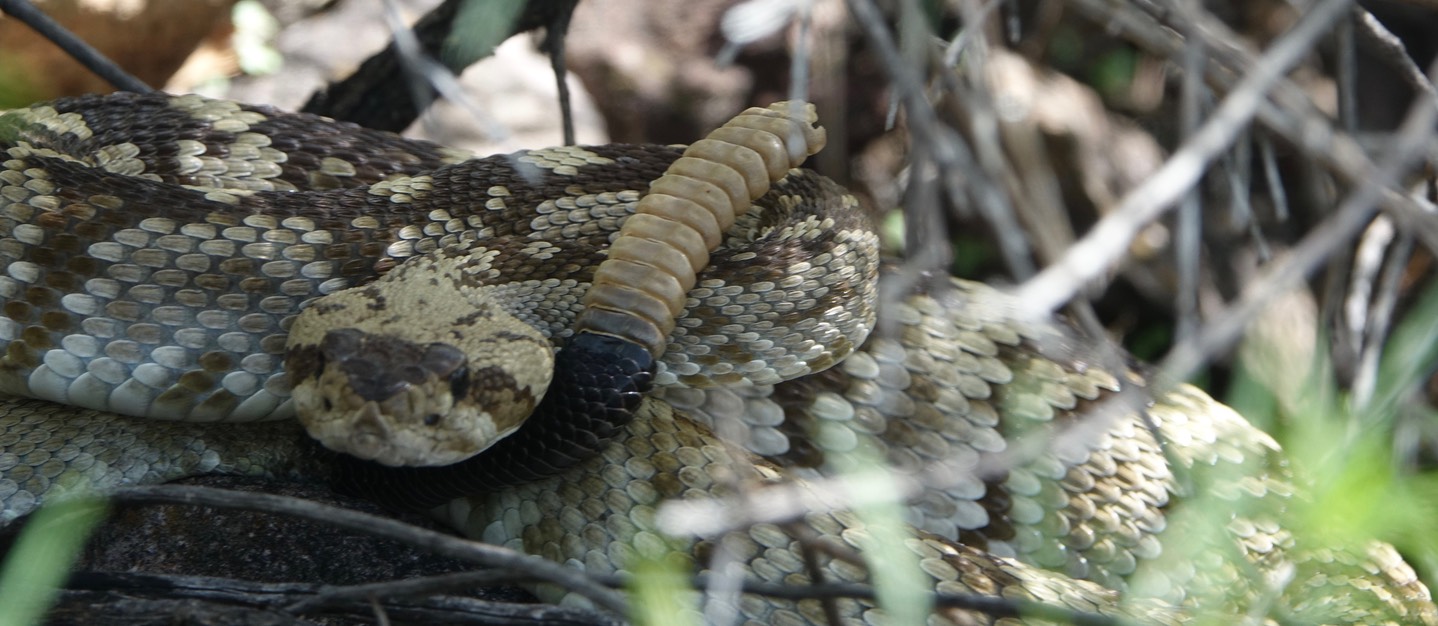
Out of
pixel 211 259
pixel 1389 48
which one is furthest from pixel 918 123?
pixel 1389 48

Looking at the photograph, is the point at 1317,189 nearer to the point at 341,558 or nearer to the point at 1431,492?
the point at 1431,492

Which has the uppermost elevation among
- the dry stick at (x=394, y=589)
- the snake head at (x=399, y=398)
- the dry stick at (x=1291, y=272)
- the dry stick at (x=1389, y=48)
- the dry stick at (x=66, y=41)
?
the dry stick at (x=1389, y=48)

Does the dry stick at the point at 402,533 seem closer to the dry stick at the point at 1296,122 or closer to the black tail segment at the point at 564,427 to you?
the black tail segment at the point at 564,427

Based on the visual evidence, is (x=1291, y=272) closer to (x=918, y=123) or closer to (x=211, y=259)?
(x=918, y=123)

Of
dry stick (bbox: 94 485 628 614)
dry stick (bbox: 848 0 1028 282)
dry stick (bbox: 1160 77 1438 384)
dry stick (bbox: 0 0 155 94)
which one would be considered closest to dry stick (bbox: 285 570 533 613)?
dry stick (bbox: 94 485 628 614)

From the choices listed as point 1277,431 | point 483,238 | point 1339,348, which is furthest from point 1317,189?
point 483,238

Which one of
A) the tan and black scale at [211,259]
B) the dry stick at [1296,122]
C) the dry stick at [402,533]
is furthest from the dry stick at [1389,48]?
the dry stick at [402,533]

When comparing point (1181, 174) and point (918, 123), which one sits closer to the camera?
point (918, 123)
